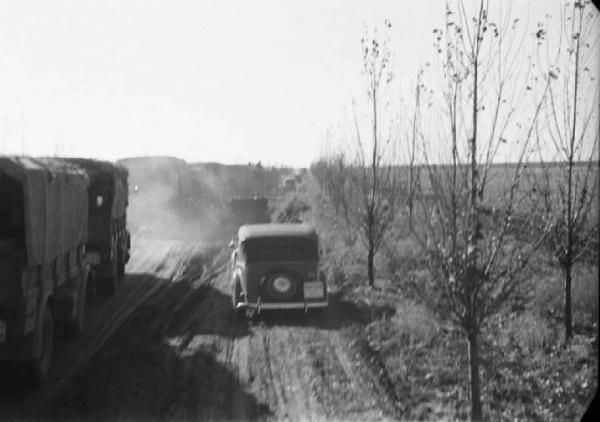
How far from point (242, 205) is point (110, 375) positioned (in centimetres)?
2396

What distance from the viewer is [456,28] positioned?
703 cm

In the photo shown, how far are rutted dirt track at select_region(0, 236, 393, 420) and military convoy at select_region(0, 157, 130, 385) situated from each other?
55 centimetres

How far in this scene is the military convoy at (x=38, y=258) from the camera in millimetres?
7613

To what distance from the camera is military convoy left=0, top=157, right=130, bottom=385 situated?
7.61 meters

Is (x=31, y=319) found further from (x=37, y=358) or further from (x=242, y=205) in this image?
(x=242, y=205)

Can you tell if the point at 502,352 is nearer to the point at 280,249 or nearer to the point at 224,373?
the point at 224,373

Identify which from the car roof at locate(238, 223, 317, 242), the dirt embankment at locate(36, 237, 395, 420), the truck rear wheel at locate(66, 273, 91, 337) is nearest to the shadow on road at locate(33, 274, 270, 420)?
the dirt embankment at locate(36, 237, 395, 420)

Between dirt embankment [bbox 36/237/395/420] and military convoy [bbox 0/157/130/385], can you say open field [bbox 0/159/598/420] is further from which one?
military convoy [bbox 0/157/130/385]

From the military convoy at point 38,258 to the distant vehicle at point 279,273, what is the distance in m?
2.89

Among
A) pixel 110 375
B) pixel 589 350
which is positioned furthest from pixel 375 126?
pixel 110 375

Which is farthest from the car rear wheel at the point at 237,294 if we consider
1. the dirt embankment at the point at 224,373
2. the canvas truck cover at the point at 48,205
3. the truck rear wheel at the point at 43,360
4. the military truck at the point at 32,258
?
the truck rear wheel at the point at 43,360

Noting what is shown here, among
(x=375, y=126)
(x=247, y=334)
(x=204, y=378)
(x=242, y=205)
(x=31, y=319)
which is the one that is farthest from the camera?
(x=242, y=205)

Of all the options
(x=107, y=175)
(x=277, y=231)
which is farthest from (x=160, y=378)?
(x=107, y=175)

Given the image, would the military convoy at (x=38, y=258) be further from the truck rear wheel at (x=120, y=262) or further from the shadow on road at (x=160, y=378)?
the truck rear wheel at (x=120, y=262)
